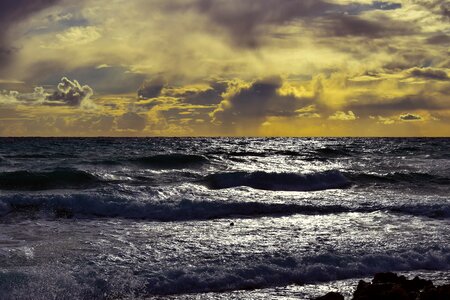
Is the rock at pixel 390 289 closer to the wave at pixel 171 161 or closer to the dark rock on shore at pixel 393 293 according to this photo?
the dark rock on shore at pixel 393 293

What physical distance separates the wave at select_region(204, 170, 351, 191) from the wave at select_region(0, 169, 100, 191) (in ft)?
19.0

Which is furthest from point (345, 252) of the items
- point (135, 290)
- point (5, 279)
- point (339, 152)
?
point (339, 152)

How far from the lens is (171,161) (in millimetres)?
33156

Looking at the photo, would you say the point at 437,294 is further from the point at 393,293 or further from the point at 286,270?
the point at 286,270

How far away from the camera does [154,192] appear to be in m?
18.0

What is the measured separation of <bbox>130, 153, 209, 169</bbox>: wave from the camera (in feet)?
104

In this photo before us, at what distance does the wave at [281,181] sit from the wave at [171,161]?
6.94 meters

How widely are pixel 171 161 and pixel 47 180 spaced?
36.5ft

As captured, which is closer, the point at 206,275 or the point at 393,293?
the point at 393,293

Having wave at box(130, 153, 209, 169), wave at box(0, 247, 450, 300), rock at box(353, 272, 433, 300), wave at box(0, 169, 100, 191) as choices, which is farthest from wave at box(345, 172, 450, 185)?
rock at box(353, 272, 433, 300)

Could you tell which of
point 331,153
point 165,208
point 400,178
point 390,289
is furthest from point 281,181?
point 331,153

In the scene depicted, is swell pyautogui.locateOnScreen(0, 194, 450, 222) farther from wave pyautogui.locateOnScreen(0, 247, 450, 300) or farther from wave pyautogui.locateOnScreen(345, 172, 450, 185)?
wave pyautogui.locateOnScreen(345, 172, 450, 185)

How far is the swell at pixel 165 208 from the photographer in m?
15.0

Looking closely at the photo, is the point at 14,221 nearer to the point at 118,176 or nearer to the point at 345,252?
the point at 345,252
